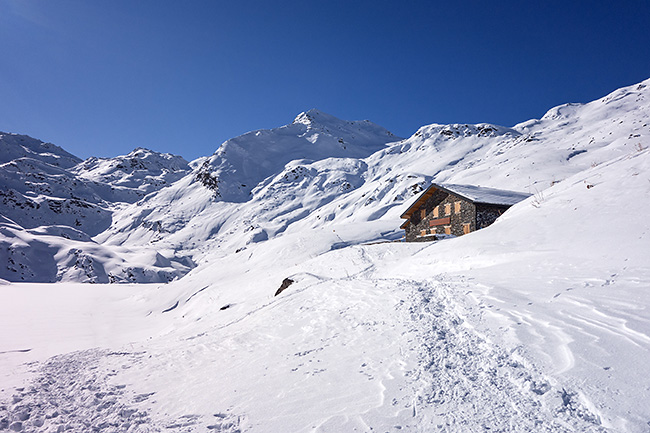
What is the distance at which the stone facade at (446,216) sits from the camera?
66.0 ft

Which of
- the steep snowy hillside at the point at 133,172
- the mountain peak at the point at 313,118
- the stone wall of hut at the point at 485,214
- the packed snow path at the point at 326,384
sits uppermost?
the mountain peak at the point at 313,118

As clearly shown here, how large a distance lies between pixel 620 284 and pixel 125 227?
339 feet

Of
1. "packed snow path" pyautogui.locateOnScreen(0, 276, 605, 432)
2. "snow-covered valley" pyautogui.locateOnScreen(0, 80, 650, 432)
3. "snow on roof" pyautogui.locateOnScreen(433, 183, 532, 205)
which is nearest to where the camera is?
"packed snow path" pyautogui.locateOnScreen(0, 276, 605, 432)

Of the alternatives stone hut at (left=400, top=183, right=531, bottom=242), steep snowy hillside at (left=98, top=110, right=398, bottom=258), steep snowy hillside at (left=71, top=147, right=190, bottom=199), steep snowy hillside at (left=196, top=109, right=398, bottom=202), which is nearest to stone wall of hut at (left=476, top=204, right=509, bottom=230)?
stone hut at (left=400, top=183, right=531, bottom=242)

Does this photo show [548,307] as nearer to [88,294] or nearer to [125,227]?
[88,294]

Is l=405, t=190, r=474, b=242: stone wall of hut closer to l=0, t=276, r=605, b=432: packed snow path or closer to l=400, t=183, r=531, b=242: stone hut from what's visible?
l=400, t=183, r=531, b=242: stone hut

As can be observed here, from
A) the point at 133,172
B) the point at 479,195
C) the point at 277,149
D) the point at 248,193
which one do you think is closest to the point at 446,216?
the point at 479,195

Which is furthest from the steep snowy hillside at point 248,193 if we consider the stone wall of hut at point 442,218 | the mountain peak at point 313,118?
the stone wall of hut at point 442,218

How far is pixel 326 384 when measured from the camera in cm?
364

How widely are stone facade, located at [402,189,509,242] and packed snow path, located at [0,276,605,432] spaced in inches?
612

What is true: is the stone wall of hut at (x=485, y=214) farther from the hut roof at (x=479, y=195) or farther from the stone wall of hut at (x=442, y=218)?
the hut roof at (x=479, y=195)

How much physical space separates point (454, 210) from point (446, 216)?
908 millimetres

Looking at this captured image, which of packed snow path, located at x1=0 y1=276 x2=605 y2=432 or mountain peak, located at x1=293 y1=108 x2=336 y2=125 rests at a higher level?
mountain peak, located at x1=293 y1=108 x2=336 y2=125

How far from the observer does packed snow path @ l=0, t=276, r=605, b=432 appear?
274 centimetres
